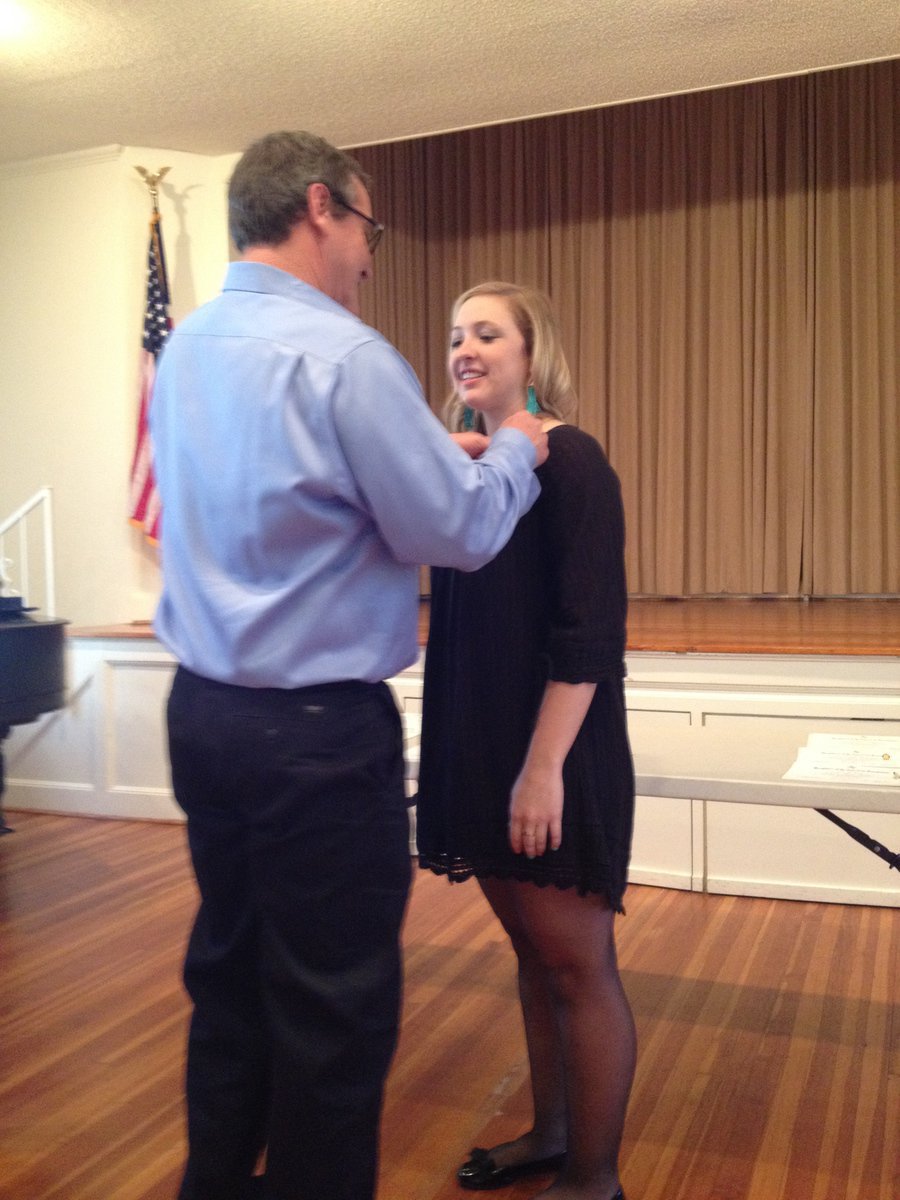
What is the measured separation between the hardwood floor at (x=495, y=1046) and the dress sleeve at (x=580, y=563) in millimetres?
977

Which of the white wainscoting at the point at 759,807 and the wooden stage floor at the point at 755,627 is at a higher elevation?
the wooden stage floor at the point at 755,627

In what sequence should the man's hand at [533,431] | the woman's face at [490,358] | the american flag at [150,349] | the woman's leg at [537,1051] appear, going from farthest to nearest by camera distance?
the american flag at [150,349], the woman's leg at [537,1051], the woman's face at [490,358], the man's hand at [533,431]

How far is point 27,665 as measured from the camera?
3.61m

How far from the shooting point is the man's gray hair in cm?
128

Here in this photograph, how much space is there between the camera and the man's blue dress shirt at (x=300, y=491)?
47.3 inches

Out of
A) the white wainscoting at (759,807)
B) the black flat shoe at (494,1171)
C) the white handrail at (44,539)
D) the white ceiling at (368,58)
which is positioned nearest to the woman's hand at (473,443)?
the black flat shoe at (494,1171)

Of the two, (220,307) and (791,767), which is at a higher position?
(220,307)

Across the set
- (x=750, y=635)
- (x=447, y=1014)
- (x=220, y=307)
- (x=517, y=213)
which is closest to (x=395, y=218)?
(x=517, y=213)

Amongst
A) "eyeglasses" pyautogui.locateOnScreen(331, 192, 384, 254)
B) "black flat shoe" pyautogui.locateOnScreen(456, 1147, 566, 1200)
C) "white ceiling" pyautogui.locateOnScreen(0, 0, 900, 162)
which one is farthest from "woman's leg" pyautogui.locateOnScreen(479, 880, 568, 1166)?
"white ceiling" pyautogui.locateOnScreen(0, 0, 900, 162)

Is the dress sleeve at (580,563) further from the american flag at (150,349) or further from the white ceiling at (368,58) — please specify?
the american flag at (150,349)

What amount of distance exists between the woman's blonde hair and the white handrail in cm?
378

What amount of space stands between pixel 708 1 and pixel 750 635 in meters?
2.39

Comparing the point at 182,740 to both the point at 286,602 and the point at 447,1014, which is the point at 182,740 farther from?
the point at 447,1014

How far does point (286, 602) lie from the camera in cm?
122
